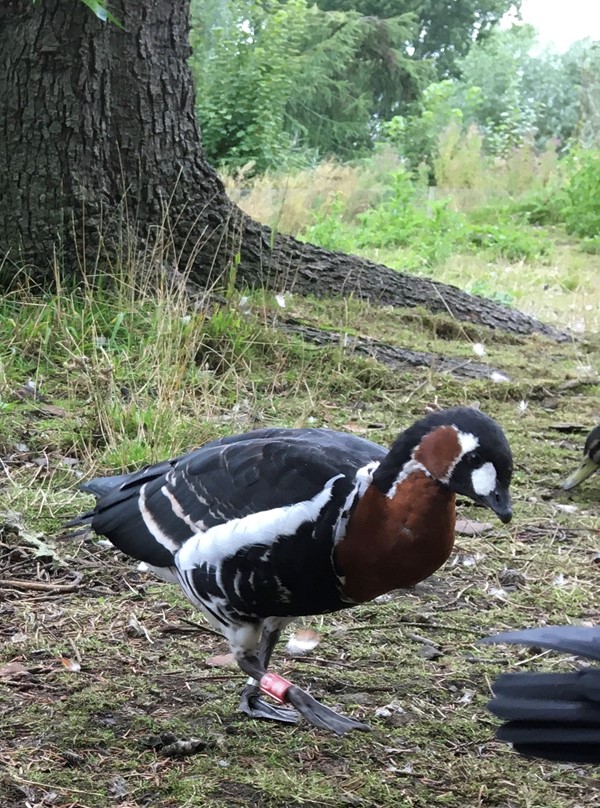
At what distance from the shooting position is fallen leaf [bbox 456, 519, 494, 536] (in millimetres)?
3887

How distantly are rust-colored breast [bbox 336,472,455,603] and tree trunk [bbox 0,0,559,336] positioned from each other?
313 cm

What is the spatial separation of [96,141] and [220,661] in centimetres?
315

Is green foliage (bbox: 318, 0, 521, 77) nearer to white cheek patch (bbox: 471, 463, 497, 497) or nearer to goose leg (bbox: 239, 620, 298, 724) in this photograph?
goose leg (bbox: 239, 620, 298, 724)

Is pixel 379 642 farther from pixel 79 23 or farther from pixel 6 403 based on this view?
pixel 79 23

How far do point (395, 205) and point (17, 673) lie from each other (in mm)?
9111

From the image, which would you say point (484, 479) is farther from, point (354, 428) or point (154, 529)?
point (354, 428)

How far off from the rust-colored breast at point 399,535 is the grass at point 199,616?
0.54 meters

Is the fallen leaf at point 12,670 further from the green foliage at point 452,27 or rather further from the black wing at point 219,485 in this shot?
the green foliage at point 452,27

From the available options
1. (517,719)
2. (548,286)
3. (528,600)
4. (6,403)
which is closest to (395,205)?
(548,286)

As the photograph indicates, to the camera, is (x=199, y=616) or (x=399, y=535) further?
(x=199, y=616)

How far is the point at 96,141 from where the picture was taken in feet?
16.6

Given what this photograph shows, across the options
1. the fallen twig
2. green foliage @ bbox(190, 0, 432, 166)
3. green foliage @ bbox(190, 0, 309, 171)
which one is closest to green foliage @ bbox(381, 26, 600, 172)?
green foliage @ bbox(190, 0, 432, 166)

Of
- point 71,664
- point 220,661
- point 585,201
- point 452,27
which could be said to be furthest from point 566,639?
point 452,27

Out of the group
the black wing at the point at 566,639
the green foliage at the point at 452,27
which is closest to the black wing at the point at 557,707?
the black wing at the point at 566,639
